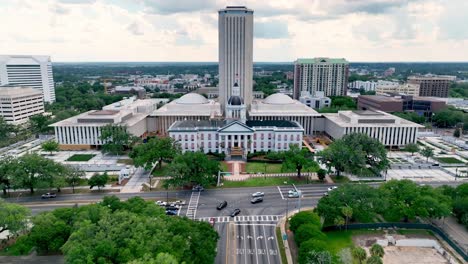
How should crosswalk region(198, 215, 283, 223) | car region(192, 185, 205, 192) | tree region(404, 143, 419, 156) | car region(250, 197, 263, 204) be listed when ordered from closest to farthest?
1. crosswalk region(198, 215, 283, 223)
2. car region(250, 197, 263, 204)
3. car region(192, 185, 205, 192)
4. tree region(404, 143, 419, 156)

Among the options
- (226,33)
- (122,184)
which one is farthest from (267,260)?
(226,33)

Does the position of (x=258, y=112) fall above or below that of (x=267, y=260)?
above

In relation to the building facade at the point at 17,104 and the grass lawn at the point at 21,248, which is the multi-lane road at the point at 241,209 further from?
the building facade at the point at 17,104

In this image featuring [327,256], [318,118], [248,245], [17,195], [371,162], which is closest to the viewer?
[327,256]

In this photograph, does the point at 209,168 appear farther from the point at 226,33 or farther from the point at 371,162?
the point at 226,33

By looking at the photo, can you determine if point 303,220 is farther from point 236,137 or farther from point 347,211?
point 236,137

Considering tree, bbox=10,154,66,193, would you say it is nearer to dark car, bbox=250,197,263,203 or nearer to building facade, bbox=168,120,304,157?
building facade, bbox=168,120,304,157

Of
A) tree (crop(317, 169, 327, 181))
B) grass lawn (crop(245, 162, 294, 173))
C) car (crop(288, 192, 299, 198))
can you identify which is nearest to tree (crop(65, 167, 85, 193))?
grass lawn (crop(245, 162, 294, 173))
